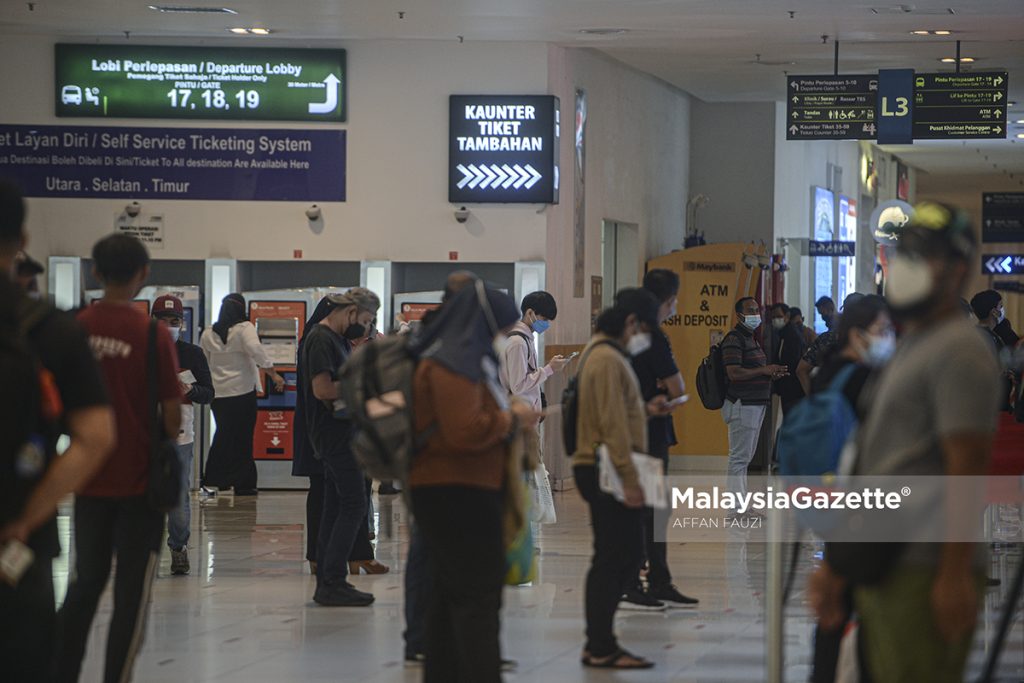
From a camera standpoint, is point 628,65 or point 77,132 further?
point 628,65

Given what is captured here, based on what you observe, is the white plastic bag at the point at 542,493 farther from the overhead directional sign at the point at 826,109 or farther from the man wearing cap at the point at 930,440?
A: the overhead directional sign at the point at 826,109

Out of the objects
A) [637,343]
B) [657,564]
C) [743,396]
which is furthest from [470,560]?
[743,396]

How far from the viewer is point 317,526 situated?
8.72 meters

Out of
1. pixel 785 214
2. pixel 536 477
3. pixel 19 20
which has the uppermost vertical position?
pixel 19 20

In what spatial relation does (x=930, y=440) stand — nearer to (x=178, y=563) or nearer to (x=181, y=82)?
(x=178, y=563)

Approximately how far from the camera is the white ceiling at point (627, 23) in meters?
11.8

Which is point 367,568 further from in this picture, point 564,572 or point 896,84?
point 896,84

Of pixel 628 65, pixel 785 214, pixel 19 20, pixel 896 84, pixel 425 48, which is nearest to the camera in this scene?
pixel 19 20

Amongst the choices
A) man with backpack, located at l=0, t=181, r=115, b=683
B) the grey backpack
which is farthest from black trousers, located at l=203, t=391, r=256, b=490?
man with backpack, located at l=0, t=181, r=115, b=683

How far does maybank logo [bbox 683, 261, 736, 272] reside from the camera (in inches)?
632

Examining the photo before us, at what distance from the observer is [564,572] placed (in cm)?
905

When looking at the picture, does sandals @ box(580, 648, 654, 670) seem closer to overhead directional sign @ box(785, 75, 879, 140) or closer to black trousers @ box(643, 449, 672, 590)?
black trousers @ box(643, 449, 672, 590)

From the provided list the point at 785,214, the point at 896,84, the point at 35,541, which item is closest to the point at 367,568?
the point at 35,541

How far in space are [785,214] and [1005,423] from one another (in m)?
10.1
